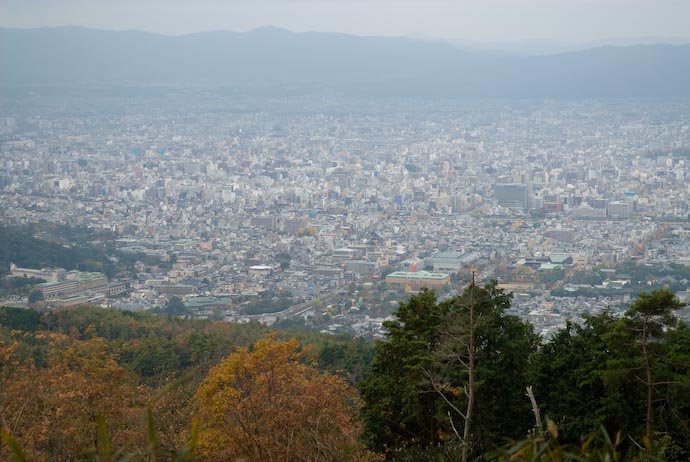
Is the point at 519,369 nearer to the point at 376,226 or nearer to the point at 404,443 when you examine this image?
the point at 404,443

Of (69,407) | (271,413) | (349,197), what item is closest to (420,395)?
(271,413)

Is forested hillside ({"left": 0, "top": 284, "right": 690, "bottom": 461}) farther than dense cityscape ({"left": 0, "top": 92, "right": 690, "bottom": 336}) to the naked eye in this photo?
No

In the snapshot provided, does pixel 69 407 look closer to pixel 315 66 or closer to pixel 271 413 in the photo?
pixel 271 413

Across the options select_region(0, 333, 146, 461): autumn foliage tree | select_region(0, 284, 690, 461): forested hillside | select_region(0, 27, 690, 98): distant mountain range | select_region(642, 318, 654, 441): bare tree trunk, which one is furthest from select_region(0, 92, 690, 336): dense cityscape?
select_region(0, 333, 146, 461): autumn foliage tree

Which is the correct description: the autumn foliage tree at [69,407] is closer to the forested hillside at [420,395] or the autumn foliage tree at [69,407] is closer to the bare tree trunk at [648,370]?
the forested hillside at [420,395]

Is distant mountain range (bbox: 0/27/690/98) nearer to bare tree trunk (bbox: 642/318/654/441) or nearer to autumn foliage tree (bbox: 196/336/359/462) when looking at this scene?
autumn foliage tree (bbox: 196/336/359/462)

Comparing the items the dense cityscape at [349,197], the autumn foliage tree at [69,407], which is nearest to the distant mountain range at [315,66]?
the dense cityscape at [349,197]

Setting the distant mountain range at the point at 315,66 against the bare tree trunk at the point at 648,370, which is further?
the distant mountain range at the point at 315,66
